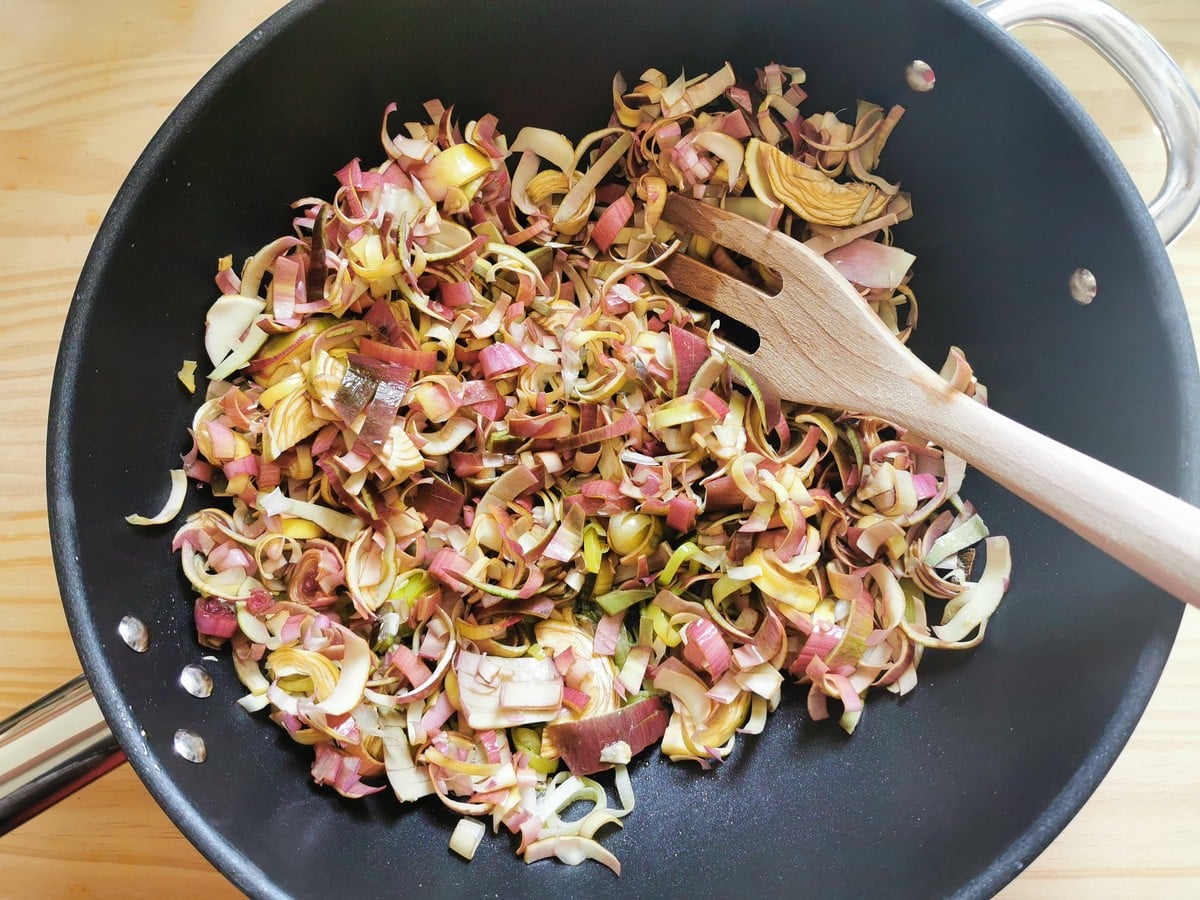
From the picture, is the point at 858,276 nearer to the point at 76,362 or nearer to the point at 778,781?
the point at 778,781

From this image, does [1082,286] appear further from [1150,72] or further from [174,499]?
[174,499]

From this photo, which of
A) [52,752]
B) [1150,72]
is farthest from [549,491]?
[1150,72]

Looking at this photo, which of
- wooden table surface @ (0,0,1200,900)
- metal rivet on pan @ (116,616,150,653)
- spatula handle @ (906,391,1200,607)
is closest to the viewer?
spatula handle @ (906,391,1200,607)

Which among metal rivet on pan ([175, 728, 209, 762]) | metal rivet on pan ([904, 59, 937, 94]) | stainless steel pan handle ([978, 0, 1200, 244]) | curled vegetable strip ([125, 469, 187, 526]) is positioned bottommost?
metal rivet on pan ([175, 728, 209, 762])

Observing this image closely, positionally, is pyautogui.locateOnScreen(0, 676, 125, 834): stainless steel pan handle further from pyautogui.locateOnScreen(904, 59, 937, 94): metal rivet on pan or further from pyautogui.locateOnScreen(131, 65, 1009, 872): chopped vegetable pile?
pyautogui.locateOnScreen(904, 59, 937, 94): metal rivet on pan

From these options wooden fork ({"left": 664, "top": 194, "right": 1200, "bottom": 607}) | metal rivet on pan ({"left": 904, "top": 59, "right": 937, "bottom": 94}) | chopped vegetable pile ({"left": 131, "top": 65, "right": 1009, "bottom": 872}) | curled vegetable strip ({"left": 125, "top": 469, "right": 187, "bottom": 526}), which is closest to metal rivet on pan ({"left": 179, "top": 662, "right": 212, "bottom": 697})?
chopped vegetable pile ({"left": 131, "top": 65, "right": 1009, "bottom": 872})

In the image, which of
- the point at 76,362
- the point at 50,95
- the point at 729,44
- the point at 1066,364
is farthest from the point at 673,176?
the point at 50,95

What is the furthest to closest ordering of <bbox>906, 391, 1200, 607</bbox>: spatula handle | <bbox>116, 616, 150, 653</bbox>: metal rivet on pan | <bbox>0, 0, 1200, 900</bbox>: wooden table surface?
<bbox>0, 0, 1200, 900</bbox>: wooden table surface < <bbox>116, 616, 150, 653</bbox>: metal rivet on pan < <bbox>906, 391, 1200, 607</bbox>: spatula handle
